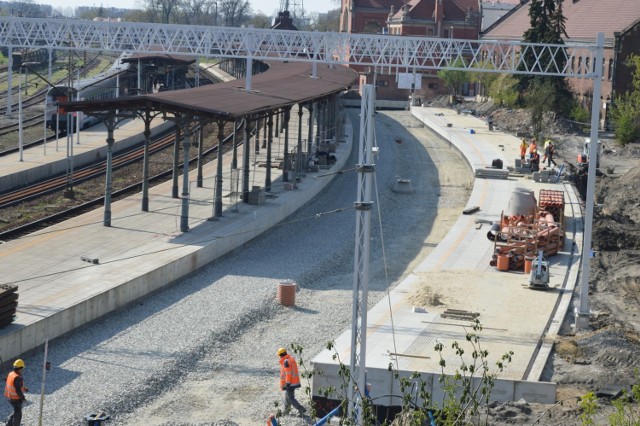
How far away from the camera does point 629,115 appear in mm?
62812

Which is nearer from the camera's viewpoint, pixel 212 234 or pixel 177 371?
pixel 177 371

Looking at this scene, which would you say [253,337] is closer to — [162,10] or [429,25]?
[429,25]

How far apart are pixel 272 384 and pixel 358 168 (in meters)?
6.26

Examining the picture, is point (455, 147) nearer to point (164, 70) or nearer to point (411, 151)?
point (411, 151)

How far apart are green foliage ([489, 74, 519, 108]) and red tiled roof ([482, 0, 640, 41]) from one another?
211 inches

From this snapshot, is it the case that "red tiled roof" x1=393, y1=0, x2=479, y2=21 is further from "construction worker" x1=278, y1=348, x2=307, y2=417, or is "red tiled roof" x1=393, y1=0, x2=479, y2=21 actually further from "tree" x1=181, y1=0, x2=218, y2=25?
"tree" x1=181, y1=0, x2=218, y2=25

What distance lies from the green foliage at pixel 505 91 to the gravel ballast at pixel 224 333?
129 ft

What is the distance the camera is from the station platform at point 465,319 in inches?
810

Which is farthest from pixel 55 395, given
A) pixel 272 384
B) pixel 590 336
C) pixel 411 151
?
pixel 411 151

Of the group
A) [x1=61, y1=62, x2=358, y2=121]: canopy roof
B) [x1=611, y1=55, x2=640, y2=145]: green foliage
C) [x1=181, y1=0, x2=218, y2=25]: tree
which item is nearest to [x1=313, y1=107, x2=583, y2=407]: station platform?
[x1=61, y1=62, x2=358, y2=121]: canopy roof

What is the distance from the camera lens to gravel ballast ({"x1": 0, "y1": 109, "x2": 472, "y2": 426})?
19.8 metres

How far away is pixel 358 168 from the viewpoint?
56.1 feet

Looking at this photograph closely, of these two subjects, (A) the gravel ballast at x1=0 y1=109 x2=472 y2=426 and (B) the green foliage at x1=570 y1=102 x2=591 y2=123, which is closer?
(A) the gravel ballast at x1=0 y1=109 x2=472 y2=426

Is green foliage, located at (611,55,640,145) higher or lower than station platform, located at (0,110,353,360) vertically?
higher
